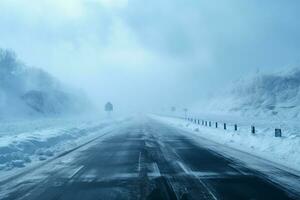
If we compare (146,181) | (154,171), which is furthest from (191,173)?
(146,181)

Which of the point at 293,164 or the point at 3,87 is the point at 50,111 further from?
the point at 293,164

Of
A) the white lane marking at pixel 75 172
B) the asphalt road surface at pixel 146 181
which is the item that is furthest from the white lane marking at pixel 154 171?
the white lane marking at pixel 75 172

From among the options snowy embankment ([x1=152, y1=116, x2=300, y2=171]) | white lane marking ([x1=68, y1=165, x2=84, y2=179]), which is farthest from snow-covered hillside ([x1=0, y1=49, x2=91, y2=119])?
white lane marking ([x1=68, y1=165, x2=84, y2=179])

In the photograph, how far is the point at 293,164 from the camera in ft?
42.9

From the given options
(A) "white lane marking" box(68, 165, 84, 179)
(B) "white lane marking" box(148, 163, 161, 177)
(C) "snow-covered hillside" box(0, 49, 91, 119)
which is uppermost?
(C) "snow-covered hillside" box(0, 49, 91, 119)

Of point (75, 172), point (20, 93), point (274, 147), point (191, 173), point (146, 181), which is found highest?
point (20, 93)

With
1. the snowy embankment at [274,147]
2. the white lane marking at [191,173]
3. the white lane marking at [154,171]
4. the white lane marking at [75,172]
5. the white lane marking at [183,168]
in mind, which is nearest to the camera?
the white lane marking at [191,173]

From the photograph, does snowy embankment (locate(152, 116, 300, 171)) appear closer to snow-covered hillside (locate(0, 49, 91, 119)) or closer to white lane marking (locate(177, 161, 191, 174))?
white lane marking (locate(177, 161, 191, 174))

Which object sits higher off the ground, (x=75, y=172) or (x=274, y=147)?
(x=274, y=147)

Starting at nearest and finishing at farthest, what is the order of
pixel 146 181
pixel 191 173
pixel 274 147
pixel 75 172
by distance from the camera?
pixel 146 181 < pixel 191 173 < pixel 75 172 < pixel 274 147

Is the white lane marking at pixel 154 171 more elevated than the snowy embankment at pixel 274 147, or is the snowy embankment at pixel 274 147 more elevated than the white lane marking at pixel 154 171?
the snowy embankment at pixel 274 147

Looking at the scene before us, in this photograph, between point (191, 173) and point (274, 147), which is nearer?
point (191, 173)

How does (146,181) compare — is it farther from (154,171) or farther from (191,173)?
(191,173)

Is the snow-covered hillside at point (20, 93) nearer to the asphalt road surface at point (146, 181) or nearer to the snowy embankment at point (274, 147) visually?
the snowy embankment at point (274, 147)
